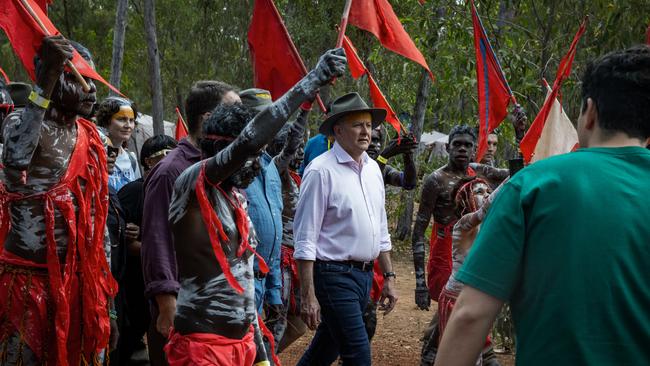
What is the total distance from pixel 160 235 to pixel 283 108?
1.19 m

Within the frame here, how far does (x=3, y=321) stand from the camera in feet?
14.6

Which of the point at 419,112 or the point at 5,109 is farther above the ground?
the point at 5,109

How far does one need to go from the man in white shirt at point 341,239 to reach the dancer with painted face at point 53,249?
156cm

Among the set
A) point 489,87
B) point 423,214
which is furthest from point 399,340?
point 489,87

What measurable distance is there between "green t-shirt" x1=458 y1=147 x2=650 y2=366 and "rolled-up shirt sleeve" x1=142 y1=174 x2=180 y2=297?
7.51ft

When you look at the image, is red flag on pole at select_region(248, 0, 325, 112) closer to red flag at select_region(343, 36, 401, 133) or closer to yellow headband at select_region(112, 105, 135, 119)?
red flag at select_region(343, 36, 401, 133)

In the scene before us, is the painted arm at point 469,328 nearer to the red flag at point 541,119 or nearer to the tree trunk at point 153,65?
the red flag at point 541,119

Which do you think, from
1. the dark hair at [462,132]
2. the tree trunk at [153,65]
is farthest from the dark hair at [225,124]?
the tree trunk at [153,65]

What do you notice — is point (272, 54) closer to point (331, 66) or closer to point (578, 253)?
point (331, 66)

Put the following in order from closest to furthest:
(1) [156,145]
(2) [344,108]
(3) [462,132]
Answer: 1. (2) [344,108]
2. (1) [156,145]
3. (3) [462,132]

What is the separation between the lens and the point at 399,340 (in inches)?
393

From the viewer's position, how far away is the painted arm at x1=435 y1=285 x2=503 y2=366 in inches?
95.3

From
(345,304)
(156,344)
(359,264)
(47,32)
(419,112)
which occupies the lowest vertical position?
(419,112)

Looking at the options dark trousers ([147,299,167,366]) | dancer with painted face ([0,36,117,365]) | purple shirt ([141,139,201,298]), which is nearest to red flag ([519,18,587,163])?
purple shirt ([141,139,201,298])
